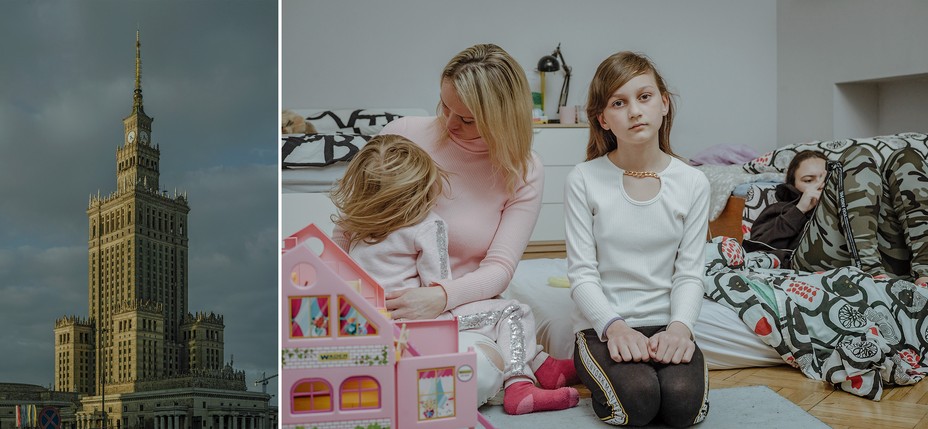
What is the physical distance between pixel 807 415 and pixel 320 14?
3.68m

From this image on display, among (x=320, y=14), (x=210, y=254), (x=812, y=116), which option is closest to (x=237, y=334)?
(x=210, y=254)

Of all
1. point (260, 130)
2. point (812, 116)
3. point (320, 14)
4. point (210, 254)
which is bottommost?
point (210, 254)

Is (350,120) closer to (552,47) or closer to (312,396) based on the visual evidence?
(552,47)

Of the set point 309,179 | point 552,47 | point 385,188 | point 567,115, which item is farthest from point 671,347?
point 552,47

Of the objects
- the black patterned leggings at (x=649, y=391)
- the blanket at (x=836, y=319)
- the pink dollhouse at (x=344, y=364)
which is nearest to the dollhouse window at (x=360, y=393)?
Answer: the pink dollhouse at (x=344, y=364)

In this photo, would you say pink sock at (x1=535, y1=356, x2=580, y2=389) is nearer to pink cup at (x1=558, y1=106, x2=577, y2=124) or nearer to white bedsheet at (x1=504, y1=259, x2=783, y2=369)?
white bedsheet at (x1=504, y1=259, x2=783, y2=369)

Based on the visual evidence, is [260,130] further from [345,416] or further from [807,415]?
[807,415]

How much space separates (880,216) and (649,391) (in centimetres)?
104

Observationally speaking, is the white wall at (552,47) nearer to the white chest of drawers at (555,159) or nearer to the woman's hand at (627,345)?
the white chest of drawers at (555,159)

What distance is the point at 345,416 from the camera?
31.7 inches

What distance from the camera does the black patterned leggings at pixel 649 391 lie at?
4.40 feet

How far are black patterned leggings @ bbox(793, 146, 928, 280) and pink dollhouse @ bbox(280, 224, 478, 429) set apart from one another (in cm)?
151

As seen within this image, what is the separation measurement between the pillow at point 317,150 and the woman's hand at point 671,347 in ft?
5.82

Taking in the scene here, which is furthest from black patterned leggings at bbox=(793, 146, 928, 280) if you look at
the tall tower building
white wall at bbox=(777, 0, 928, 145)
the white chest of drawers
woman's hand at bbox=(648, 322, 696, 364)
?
white wall at bbox=(777, 0, 928, 145)
